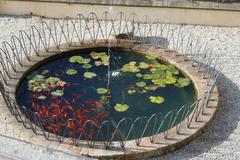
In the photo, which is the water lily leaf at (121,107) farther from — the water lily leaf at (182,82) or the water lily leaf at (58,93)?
the water lily leaf at (182,82)

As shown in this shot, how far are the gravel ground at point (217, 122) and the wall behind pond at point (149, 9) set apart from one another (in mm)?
212

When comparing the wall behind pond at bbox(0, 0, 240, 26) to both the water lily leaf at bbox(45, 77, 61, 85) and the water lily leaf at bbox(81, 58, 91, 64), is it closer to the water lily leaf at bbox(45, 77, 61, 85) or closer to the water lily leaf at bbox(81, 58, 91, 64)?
the water lily leaf at bbox(81, 58, 91, 64)

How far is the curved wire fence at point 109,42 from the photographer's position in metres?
8.12

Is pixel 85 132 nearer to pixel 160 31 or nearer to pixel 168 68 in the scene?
pixel 168 68

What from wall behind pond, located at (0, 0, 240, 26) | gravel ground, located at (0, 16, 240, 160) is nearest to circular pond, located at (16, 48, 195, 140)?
gravel ground, located at (0, 16, 240, 160)

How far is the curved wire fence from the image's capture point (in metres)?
8.12

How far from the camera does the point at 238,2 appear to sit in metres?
11.4

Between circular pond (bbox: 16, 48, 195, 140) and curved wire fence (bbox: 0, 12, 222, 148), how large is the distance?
0.05 metres

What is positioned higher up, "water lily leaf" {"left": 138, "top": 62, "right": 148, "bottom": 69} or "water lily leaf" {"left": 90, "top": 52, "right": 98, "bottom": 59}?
"water lily leaf" {"left": 90, "top": 52, "right": 98, "bottom": 59}

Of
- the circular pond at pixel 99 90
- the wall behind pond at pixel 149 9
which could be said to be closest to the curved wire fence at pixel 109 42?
the circular pond at pixel 99 90

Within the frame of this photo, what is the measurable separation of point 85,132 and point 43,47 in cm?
324

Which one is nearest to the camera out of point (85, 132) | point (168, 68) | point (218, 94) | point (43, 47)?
point (85, 132)

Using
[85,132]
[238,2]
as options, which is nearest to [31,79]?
[85,132]

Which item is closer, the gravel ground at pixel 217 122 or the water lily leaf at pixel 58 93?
the gravel ground at pixel 217 122
